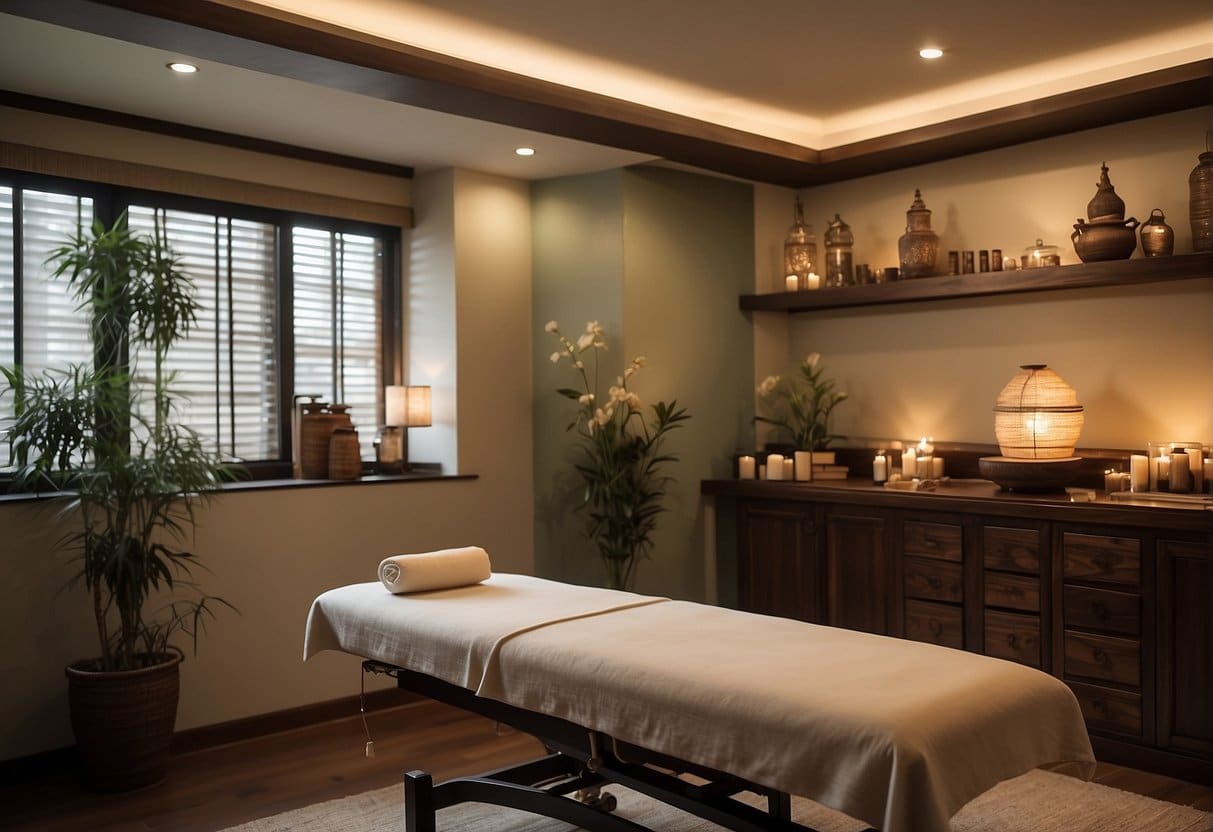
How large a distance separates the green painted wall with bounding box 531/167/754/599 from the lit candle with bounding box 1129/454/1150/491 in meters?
1.77

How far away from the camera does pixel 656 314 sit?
4.64 m

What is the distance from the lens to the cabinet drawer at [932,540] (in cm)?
388

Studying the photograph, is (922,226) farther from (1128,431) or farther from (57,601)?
(57,601)

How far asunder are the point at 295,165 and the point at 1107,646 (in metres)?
3.58

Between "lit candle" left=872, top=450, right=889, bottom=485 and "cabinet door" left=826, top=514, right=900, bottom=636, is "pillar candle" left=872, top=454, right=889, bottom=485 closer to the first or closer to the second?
"lit candle" left=872, top=450, right=889, bottom=485

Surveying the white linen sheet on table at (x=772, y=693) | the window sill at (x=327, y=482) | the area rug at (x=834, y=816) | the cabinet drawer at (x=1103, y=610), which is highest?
the window sill at (x=327, y=482)

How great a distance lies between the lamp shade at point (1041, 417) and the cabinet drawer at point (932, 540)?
0.38m

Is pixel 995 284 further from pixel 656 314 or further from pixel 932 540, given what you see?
pixel 656 314

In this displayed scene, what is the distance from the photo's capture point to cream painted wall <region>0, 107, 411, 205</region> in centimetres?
370

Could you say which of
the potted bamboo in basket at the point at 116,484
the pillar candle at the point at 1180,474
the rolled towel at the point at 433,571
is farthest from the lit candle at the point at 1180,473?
the potted bamboo in basket at the point at 116,484

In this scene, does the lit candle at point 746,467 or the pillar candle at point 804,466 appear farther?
the lit candle at point 746,467

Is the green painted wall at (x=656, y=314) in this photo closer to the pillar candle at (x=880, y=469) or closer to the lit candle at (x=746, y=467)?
the lit candle at (x=746, y=467)

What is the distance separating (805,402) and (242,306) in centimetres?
248

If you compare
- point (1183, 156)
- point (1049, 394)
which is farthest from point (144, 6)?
point (1183, 156)
